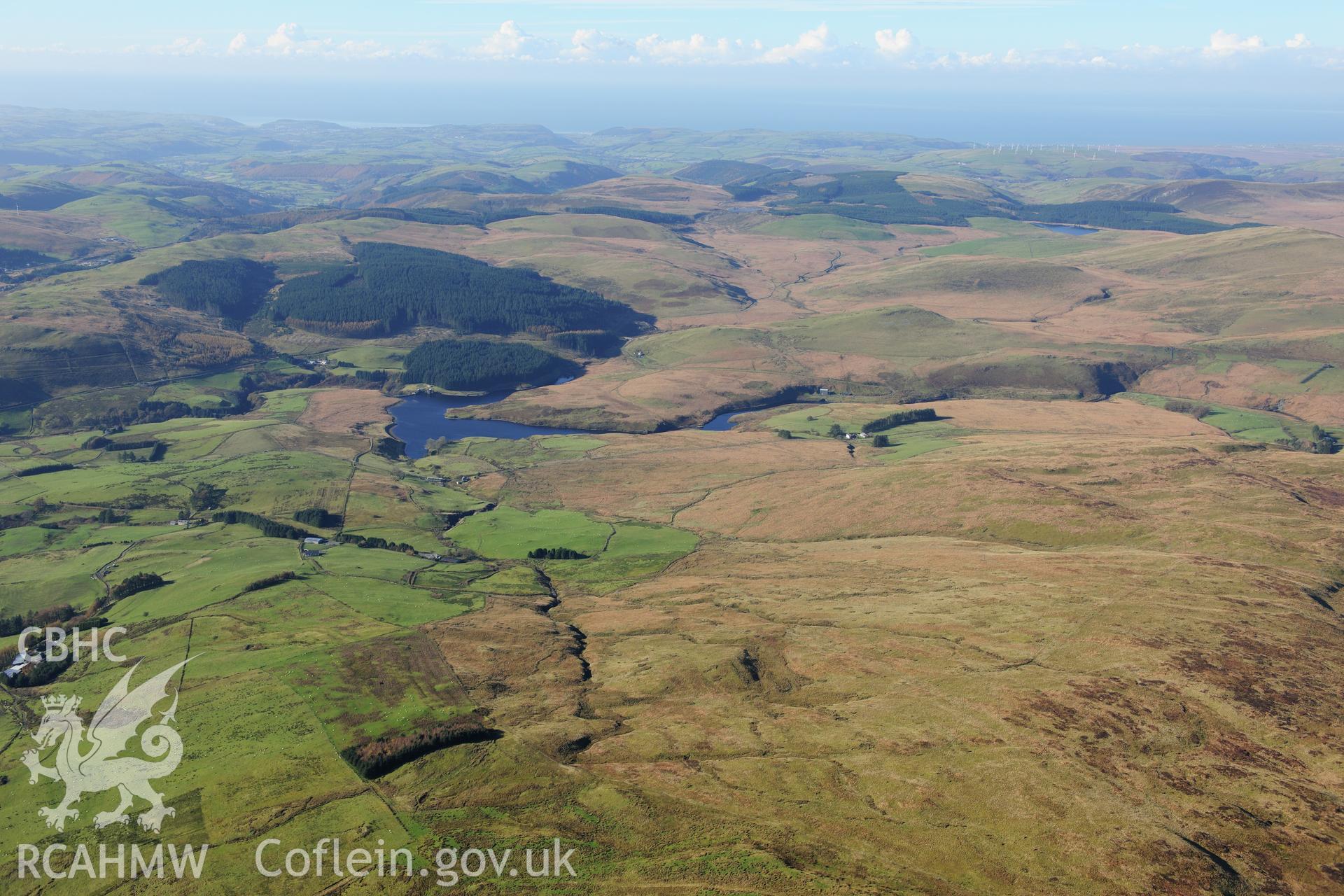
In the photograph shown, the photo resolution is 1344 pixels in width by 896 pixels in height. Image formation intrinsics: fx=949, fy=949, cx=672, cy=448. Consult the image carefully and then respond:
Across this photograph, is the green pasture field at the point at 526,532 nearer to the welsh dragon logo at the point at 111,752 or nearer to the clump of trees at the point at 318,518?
the clump of trees at the point at 318,518

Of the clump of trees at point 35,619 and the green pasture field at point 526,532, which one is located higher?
the clump of trees at point 35,619

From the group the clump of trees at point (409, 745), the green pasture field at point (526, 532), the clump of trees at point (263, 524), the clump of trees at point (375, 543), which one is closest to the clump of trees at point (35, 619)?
the clump of trees at point (263, 524)

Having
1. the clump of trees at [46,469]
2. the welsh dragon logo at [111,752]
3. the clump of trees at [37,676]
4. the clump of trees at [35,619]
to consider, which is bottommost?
the clump of trees at [46,469]

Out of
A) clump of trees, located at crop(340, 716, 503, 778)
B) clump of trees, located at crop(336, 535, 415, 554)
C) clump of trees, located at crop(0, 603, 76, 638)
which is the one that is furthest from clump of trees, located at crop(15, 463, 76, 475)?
clump of trees, located at crop(340, 716, 503, 778)

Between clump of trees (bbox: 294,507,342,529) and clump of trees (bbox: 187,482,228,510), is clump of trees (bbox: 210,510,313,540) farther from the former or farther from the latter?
clump of trees (bbox: 187,482,228,510)

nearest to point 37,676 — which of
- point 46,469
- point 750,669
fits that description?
point 750,669

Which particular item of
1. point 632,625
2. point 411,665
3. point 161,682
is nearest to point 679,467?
point 632,625

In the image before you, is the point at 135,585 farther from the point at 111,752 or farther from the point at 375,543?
the point at 111,752
